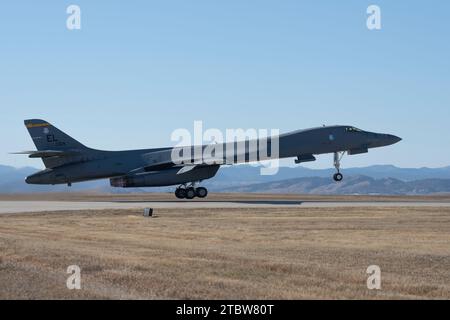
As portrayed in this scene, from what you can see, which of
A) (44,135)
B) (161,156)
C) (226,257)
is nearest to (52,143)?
(44,135)

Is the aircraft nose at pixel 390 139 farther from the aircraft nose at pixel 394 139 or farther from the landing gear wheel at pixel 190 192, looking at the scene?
the landing gear wheel at pixel 190 192

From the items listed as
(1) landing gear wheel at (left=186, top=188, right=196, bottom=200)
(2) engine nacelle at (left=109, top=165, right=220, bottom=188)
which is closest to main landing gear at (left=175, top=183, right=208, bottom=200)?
(1) landing gear wheel at (left=186, top=188, right=196, bottom=200)

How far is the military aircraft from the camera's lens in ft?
162

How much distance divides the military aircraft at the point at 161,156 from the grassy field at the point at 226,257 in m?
17.1

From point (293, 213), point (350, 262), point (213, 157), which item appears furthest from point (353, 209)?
point (350, 262)

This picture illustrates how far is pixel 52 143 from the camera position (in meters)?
49.8

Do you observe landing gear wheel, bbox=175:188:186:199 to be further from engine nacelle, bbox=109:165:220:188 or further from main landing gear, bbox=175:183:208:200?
engine nacelle, bbox=109:165:220:188

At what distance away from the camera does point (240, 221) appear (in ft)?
101

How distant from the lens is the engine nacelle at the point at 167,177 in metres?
49.6

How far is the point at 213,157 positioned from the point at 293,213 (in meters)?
15.1

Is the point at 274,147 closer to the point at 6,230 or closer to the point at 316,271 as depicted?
the point at 6,230

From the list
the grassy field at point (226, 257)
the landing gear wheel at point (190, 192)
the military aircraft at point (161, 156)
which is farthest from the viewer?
the landing gear wheel at point (190, 192)

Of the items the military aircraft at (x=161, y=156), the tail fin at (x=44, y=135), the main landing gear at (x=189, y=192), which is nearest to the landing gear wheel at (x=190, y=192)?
the main landing gear at (x=189, y=192)
